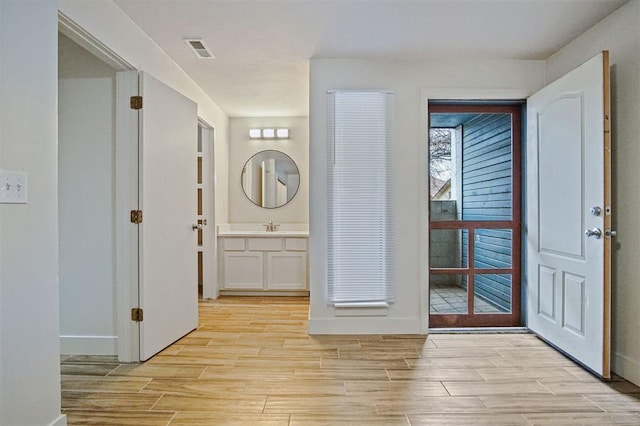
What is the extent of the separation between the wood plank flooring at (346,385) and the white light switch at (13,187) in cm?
114

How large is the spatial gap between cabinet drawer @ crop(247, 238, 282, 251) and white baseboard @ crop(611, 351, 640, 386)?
130 inches

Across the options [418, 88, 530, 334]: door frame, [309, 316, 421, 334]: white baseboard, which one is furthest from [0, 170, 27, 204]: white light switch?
[418, 88, 530, 334]: door frame

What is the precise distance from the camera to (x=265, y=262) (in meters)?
4.80

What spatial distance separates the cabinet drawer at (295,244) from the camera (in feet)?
15.6

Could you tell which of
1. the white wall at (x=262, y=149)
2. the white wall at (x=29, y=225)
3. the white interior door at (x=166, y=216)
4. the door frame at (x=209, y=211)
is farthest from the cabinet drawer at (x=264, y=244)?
the white wall at (x=29, y=225)

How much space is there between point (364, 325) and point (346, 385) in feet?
3.32

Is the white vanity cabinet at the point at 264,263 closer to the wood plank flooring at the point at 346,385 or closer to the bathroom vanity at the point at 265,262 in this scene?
the bathroom vanity at the point at 265,262

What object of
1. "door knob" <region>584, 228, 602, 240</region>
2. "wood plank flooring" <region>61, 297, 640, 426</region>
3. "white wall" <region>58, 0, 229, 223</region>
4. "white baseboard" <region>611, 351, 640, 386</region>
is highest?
"white wall" <region>58, 0, 229, 223</region>

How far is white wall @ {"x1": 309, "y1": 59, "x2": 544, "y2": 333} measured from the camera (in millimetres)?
3332

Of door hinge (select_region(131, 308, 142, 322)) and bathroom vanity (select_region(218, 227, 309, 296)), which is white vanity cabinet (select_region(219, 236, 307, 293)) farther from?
door hinge (select_region(131, 308, 142, 322))

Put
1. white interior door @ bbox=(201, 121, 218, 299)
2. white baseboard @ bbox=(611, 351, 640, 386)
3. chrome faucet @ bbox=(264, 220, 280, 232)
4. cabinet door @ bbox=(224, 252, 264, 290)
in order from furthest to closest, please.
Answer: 1. chrome faucet @ bbox=(264, 220, 280, 232)
2. cabinet door @ bbox=(224, 252, 264, 290)
3. white interior door @ bbox=(201, 121, 218, 299)
4. white baseboard @ bbox=(611, 351, 640, 386)

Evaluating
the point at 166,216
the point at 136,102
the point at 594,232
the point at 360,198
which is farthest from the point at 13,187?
the point at 594,232

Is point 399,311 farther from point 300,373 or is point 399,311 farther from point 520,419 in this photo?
point 520,419

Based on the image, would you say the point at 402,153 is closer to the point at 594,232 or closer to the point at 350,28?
the point at 350,28
